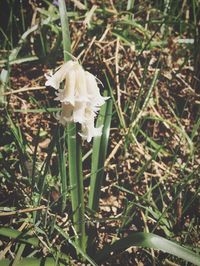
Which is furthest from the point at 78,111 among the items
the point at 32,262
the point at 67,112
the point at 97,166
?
the point at 32,262

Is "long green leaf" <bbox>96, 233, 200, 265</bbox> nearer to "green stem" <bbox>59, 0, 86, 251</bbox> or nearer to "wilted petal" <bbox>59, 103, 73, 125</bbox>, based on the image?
"green stem" <bbox>59, 0, 86, 251</bbox>

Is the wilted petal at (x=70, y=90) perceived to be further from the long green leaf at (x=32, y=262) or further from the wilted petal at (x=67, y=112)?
the long green leaf at (x=32, y=262)

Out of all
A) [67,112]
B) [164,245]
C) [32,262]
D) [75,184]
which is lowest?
[32,262]

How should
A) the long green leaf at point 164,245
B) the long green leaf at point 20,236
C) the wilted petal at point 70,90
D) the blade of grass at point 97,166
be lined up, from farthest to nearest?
the blade of grass at point 97,166 < the long green leaf at point 20,236 < the long green leaf at point 164,245 < the wilted petal at point 70,90

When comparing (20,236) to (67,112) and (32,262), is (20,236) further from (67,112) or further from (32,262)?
(67,112)

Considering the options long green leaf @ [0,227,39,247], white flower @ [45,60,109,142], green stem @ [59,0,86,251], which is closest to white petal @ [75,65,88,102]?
white flower @ [45,60,109,142]

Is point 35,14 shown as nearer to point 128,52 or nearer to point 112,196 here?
point 128,52

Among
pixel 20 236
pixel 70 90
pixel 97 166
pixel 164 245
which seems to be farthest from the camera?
pixel 97 166

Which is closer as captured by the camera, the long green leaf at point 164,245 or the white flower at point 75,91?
the white flower at point 75,91

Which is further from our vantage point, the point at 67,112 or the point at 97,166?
the point at 97,166

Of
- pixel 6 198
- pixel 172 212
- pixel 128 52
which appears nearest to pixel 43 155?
pixel 6 198

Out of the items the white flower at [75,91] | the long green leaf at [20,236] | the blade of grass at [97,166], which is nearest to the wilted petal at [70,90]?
the white flower at [75,91]
